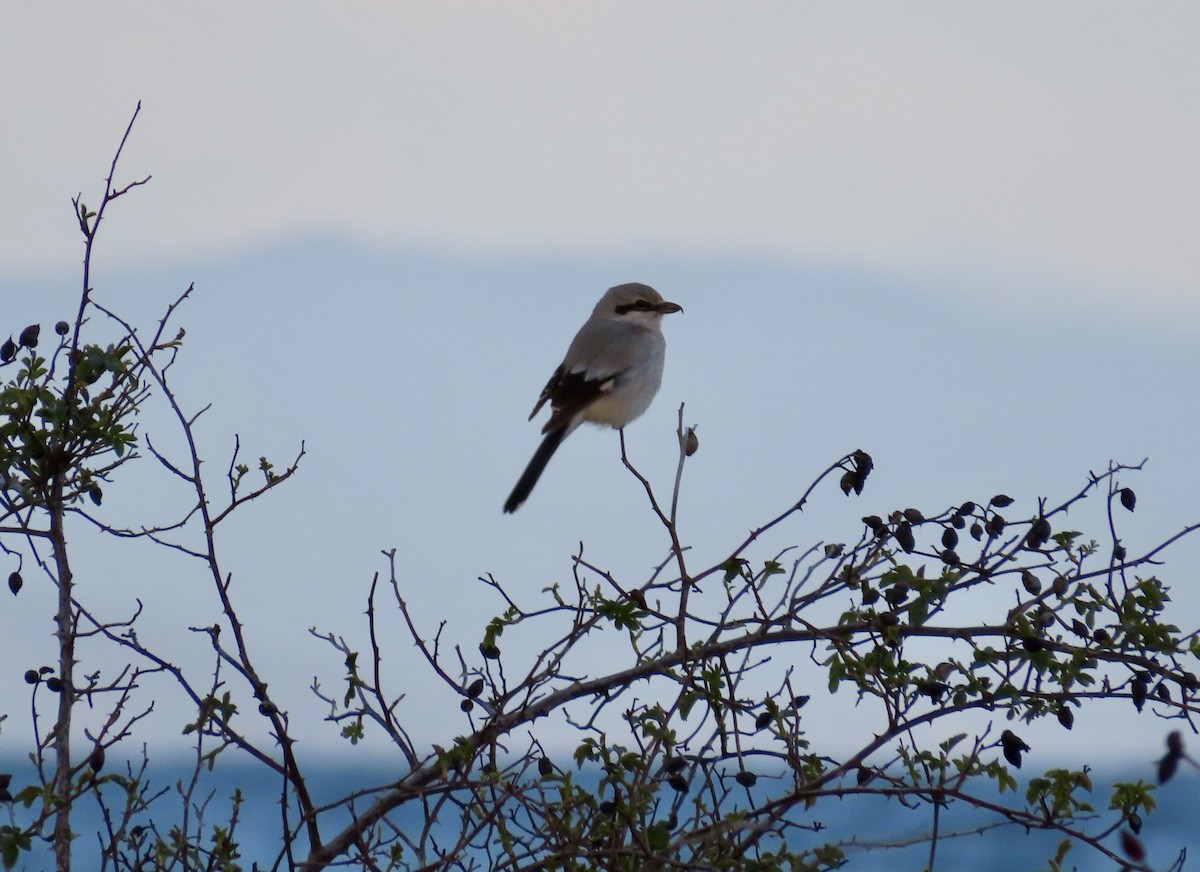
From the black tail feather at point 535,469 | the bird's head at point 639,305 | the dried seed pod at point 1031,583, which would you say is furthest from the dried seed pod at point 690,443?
the bird's head at point 639,305

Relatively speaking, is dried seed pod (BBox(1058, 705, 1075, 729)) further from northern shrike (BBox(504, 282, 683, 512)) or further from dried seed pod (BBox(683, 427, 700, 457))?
northern shrike (BBox(504, 282, 683, 512))

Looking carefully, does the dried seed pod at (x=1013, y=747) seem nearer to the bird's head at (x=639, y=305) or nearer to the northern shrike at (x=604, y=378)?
the northern shrike at (x=604, y=378)

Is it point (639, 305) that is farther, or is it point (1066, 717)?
point (639, 305)

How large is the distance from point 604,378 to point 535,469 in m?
0.67

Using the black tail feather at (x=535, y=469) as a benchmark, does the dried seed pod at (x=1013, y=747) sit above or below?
below

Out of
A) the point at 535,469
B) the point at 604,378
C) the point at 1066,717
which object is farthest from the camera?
the point at 604,378

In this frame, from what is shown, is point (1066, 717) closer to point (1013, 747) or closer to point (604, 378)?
point (1013, 747)

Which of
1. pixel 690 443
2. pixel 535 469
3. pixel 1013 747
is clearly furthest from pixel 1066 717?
pixel 535 469

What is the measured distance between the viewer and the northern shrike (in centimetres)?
553

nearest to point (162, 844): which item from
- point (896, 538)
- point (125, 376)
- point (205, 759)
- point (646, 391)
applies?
point (205, 759)

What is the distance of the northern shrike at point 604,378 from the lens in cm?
553

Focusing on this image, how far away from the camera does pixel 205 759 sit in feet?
8.63

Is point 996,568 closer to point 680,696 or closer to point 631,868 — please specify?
point 680,696

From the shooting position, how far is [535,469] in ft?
17.0
